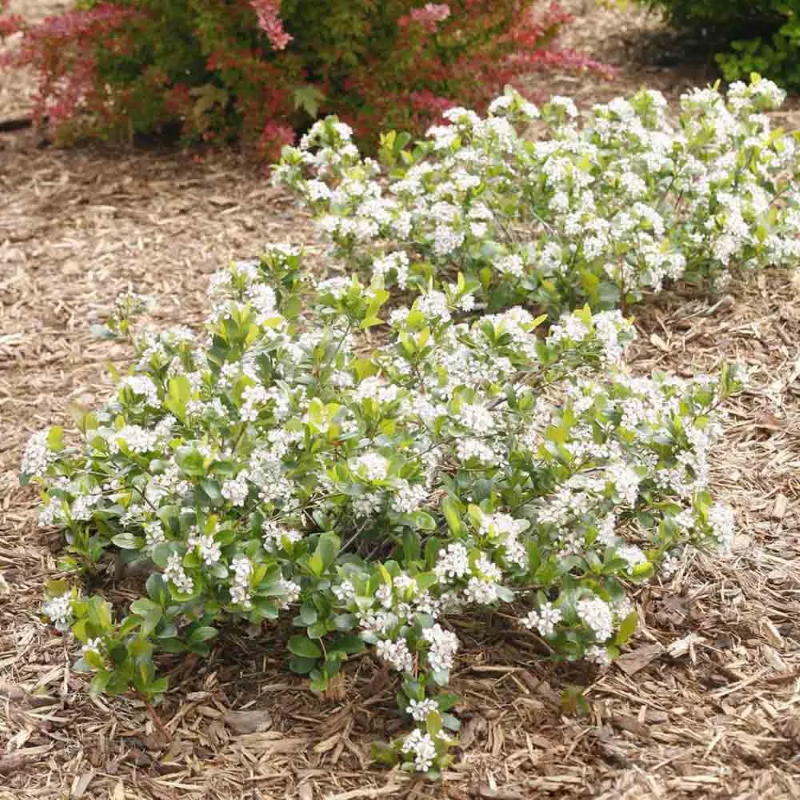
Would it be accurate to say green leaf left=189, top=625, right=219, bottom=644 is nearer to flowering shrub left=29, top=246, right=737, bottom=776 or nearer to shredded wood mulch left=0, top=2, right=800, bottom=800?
flowering shrub left=29, top=246, right=737, bottom=776

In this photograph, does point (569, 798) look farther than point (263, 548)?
No

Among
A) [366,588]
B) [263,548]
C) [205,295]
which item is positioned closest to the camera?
[366,588]

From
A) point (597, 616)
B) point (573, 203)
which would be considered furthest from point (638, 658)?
point (573, 203)

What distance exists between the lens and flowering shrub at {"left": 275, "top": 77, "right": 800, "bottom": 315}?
329cm

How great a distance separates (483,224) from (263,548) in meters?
1.57

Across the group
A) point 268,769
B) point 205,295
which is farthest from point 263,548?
point 205,295

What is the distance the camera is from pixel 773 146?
356 centimetres

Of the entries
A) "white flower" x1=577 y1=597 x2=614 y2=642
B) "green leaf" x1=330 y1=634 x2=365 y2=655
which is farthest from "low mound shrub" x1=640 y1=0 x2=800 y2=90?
"green leaf" x1=330 y1=634 x2=365 y2=655

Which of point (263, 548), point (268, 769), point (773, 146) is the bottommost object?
point (268, 769)

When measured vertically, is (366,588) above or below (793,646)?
above

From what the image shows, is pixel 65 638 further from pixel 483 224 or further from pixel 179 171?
pixel 179 171

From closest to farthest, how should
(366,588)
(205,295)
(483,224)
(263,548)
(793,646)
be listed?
(366,588)
(263,548)
(793,646)
(483,224)
(205,295)

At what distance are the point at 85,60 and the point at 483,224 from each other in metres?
2.35

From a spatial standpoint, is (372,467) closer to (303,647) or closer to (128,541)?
(303,647)
